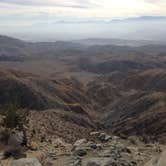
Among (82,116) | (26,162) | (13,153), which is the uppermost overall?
(26,162)

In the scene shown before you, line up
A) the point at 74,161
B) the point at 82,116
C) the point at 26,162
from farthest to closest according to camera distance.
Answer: the point at 82,116 → the point at 74,161 → the point at 26,162

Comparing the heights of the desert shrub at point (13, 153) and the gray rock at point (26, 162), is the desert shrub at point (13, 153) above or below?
below

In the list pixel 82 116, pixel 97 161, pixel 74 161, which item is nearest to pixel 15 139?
pixel 74 161

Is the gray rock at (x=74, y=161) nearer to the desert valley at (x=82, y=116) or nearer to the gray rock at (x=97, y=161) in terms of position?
the desert valley at (x=82, y=116)

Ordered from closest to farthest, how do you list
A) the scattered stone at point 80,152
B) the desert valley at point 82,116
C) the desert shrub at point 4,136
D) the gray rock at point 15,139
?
the scattered stone at point 80,152 → the desert valley at point 82,116 → the gray rock at point 15,139 → the desert shrub at point 4,136

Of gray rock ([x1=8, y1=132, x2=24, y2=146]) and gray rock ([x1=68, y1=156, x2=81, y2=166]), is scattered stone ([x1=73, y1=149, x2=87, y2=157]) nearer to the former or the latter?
gray rock ([x1=68, y1=156, x2=81, y2=166])

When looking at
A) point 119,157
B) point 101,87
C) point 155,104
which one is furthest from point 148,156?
point 101,87

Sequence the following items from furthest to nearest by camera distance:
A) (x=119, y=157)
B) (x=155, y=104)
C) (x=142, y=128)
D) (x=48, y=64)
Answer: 1. (x=48, y=64)
2. (x=155, y=104)
3. (x=142, y=128)
4. (x=119, y=157)

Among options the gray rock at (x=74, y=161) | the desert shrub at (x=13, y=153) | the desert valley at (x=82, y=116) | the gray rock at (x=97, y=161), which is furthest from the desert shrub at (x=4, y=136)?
the gray rock at (x=97, y=161)

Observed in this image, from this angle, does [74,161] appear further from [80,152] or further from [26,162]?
[26,162]

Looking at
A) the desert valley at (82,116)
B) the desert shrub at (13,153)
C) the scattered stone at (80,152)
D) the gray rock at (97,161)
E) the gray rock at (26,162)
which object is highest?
the gray rock at (97,161)

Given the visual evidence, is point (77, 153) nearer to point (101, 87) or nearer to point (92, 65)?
point (101, 87)
